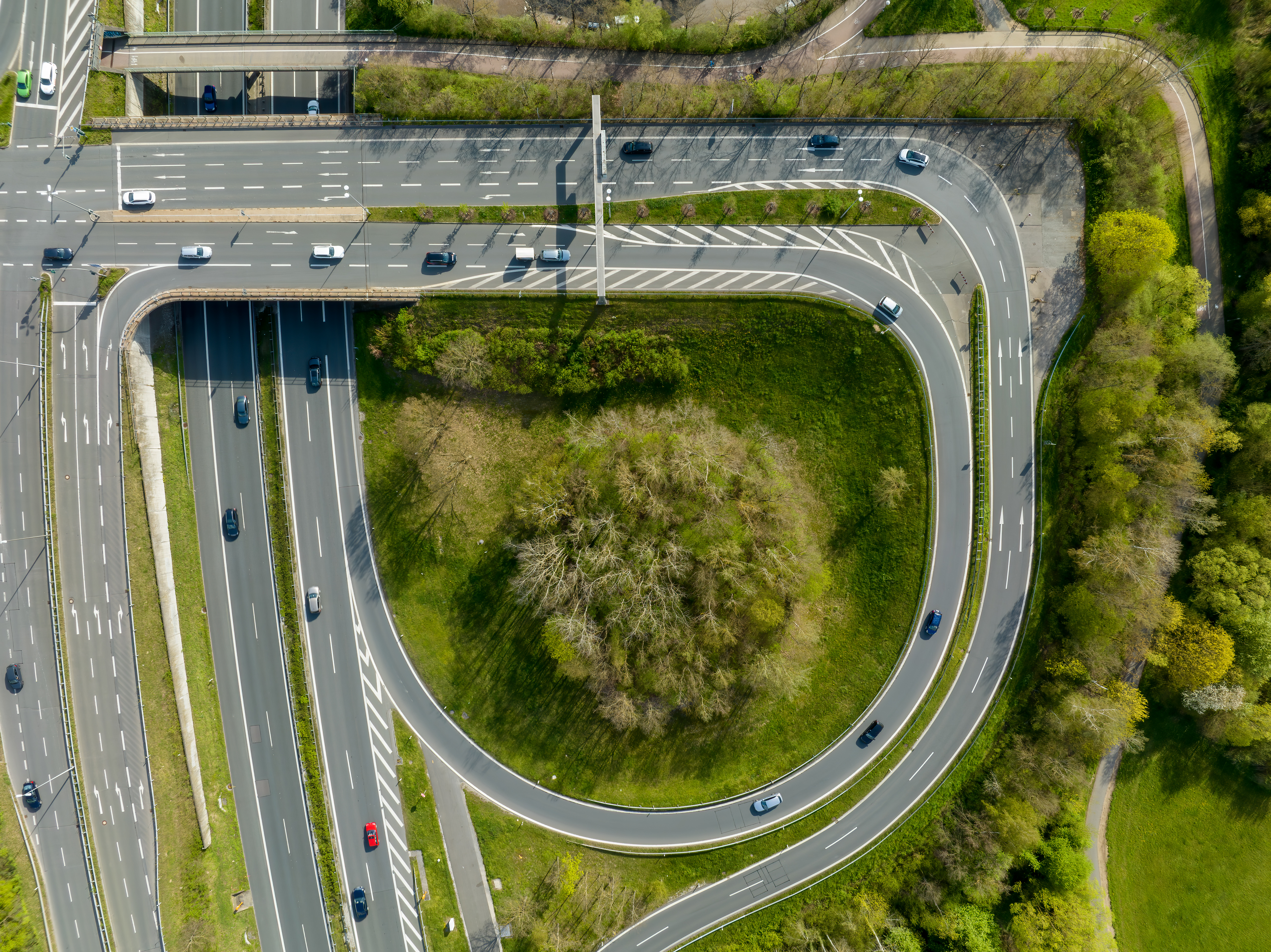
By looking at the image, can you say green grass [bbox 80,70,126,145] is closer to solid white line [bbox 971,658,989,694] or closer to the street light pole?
the street light pole

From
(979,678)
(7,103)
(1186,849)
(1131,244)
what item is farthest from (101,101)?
(1186,849)

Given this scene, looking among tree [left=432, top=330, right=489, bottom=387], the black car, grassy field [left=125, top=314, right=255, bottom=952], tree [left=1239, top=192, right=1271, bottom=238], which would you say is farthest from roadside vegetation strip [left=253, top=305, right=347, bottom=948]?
tree [left=1239, top=192, right=1271, bottom=238]

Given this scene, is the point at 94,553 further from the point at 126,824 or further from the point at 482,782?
the point at 482,782

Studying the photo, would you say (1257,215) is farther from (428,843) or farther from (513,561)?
(428,843)

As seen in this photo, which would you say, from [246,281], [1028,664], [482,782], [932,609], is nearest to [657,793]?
[482,782]

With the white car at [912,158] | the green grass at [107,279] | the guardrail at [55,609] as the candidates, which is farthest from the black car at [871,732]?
the green grass at [107,279]
